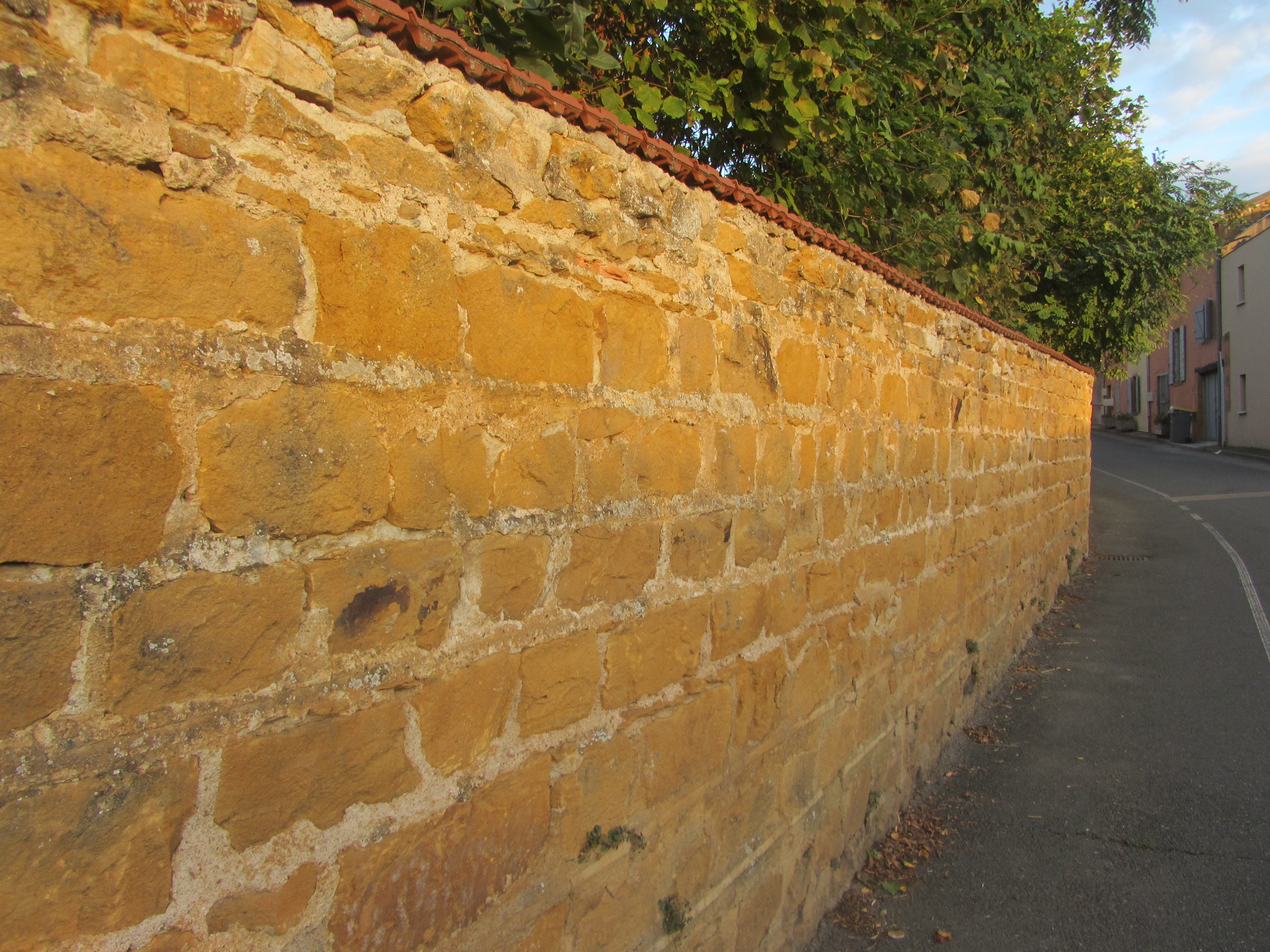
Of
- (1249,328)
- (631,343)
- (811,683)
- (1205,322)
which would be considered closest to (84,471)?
(631,343)

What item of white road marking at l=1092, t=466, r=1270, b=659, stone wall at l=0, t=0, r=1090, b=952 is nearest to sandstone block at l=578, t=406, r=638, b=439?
stone wall at l=0, t=0, r=1090, b=952

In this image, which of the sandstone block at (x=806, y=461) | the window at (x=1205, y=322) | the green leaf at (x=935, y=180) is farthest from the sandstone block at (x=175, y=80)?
the window at (x=1205, y=322)

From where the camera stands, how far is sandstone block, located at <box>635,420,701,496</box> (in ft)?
7.29

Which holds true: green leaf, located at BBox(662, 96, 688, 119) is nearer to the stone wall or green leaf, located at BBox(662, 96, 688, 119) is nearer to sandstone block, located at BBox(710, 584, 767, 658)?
→ the stone wall

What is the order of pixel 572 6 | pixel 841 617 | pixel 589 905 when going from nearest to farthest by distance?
pixel 589 905, pixel 572 6, pixel 841 617

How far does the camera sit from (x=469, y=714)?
1.72m

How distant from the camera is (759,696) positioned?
276 centimetres

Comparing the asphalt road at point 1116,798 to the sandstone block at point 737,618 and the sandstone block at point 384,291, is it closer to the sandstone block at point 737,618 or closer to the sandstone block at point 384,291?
the sandstone block at point 737,618

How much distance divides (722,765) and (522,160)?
1.75m

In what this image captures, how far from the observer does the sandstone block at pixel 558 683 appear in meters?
1.86

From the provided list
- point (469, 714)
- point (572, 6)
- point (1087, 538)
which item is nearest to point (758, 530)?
point (469, 714)

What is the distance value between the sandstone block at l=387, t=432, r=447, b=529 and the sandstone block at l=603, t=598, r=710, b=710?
2.13 feet

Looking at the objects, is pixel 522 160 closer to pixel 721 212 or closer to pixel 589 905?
pixel 721 212

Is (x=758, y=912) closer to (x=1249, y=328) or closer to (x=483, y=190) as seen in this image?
→ (x=483, y=190)
